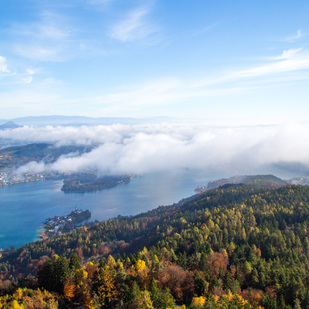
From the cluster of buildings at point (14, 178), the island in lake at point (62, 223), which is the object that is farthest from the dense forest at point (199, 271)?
the cluster of buildings at point (14, 178)

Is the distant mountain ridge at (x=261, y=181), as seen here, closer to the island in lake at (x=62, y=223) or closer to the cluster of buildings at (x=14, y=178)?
the island in lake at (x=62, y=223)

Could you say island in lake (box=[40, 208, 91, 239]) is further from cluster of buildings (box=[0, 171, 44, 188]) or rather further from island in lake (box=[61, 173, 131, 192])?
cluster of buildings (box=[0, 171, 44, 188])

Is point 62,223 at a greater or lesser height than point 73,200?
lesser

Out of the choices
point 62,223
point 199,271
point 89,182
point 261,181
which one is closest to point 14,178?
point 89,182

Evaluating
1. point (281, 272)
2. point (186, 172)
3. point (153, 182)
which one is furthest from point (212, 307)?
point (186, 172)

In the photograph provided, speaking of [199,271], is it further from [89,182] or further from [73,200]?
[89,182]

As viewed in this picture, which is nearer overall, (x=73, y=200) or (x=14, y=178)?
(x=73, y=200)
